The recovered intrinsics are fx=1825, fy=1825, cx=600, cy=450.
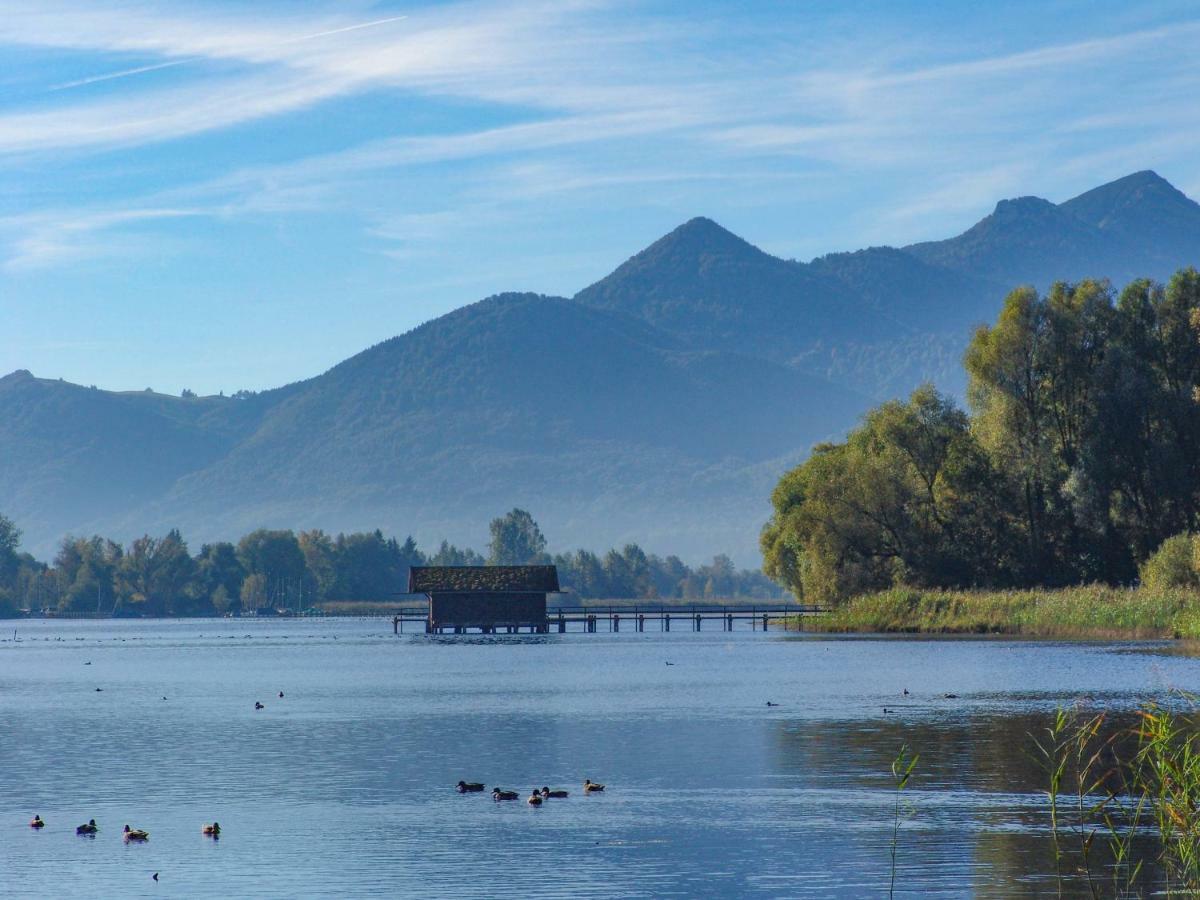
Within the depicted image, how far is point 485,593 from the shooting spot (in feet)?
413

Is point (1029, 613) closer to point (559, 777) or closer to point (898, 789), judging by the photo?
point (559, 777)

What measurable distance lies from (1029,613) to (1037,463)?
413 inches

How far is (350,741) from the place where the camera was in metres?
46.3

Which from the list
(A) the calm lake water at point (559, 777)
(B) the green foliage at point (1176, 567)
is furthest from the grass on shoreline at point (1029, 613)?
(A) the calm lake water at point (559, 777)

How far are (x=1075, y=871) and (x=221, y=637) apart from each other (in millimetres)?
130131

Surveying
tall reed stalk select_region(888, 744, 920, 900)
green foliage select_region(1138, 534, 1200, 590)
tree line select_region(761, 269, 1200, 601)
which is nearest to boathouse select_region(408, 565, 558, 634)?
tree line select_region(761, 269, 1200, 601)

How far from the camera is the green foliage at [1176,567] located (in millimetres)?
80562

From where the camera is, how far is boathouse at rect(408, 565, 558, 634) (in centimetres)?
12425

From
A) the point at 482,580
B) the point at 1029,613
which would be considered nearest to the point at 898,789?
the point at 1029,613

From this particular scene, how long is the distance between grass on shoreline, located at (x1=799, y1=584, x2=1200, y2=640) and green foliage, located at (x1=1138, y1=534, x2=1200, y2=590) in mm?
704

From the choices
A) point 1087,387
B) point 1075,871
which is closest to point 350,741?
point 1075,871

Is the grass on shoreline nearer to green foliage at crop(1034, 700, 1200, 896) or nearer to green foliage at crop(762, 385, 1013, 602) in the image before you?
green foliage at crop(762, 385, 1013, 602)

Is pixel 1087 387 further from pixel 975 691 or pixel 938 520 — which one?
pixel 975 691

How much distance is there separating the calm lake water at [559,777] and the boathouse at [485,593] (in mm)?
45394
